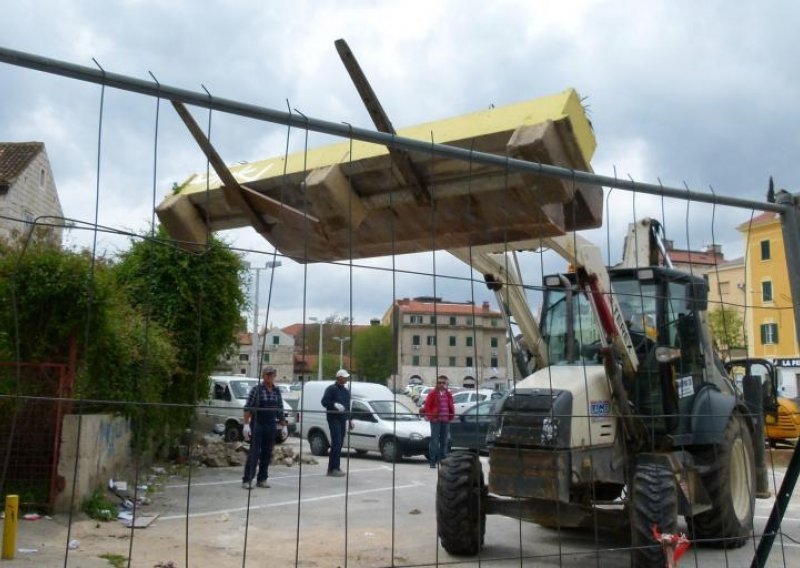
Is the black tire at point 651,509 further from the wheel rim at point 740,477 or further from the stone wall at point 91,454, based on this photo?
the stone wall at point 91,454

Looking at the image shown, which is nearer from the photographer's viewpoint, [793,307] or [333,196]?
[333,196]

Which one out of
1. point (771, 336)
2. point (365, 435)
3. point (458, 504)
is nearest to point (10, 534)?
point (458, 504)

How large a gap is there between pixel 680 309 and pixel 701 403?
3.00 ft

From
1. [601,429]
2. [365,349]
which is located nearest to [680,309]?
[601,429]

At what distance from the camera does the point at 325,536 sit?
25.1 feet

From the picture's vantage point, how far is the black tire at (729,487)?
6.89m

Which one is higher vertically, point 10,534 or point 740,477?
point 740,477

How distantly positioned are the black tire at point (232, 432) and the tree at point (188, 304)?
1.25m

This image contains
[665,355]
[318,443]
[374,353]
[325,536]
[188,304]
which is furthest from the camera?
[318,443]

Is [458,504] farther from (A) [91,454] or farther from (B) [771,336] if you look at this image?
(B) [771,336]

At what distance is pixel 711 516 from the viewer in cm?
699

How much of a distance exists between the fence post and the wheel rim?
275cm

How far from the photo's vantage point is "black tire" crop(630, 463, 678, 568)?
5.67 m

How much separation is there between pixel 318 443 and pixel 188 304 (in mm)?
5404
